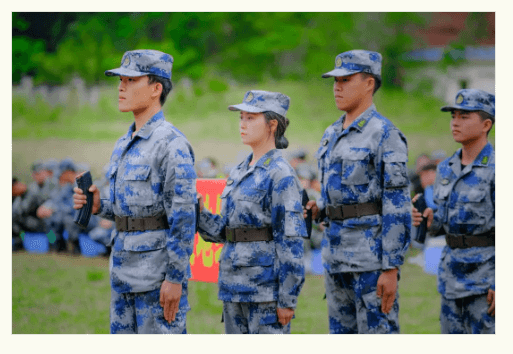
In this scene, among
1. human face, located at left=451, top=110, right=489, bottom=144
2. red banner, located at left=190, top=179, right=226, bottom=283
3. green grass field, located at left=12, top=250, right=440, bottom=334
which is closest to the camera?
human face, located at left=451, top=110, right=489, bottom=144

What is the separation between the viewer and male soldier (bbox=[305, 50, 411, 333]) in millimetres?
3730

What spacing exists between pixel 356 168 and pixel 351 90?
0.55 meters

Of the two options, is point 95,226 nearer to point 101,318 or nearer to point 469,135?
point 101,318

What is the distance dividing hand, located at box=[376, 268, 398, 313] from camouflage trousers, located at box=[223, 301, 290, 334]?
2.04 feet

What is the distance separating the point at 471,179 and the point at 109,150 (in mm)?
8383

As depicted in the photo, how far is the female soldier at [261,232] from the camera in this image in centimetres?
358

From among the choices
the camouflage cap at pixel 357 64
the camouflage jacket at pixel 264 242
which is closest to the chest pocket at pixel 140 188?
the camouflage jacket at pixel 264 242

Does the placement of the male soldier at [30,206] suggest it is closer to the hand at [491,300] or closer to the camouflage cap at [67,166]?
the camouflage cap at [67,166]

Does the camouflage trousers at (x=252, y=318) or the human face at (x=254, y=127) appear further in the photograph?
the human face at (x=254, y=127)

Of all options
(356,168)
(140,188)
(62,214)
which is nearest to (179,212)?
(140,188)

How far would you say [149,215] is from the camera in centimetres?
353

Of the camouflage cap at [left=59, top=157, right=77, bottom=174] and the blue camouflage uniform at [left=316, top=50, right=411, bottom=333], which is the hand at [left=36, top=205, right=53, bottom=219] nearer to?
the camouflage cap at [left=59, top=157, right=77, bottom=174]

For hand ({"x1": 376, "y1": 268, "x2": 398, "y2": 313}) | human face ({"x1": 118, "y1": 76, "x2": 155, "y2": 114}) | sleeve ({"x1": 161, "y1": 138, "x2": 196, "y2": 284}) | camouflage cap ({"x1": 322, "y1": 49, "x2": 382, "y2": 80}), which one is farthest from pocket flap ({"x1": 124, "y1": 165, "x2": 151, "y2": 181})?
hand ({"x1": 376, "y1": 268, "x2": 398, "y2": 313})

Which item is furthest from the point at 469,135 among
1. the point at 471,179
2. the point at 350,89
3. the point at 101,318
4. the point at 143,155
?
the point at 101,318
